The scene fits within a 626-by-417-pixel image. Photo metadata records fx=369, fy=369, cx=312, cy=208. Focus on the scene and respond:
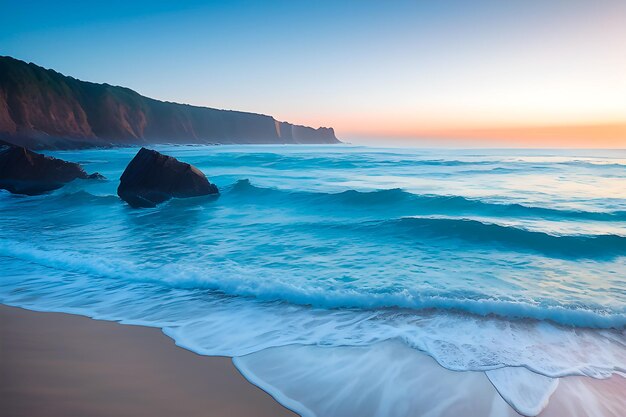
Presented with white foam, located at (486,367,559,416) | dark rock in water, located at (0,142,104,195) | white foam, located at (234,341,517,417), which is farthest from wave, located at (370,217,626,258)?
dark rock in water, located at (0,142,104,195)

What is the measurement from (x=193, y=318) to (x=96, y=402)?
5.54 feet

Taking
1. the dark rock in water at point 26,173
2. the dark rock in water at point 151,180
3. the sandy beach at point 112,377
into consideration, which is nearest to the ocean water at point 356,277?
the sandy beach at point 112,377

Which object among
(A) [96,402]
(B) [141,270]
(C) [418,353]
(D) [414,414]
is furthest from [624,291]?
(B) [141,270]

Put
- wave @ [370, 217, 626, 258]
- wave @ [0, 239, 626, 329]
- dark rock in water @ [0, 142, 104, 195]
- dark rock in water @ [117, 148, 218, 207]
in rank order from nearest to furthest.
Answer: wave @ [0, 239, 626, 329] < wave @ [370, 217, 626, 258] < dark rock in water @ [117, 148, 218, 207] < dark rock in water @ [0, 142, 104, 195]

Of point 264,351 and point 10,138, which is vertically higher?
point 10,138

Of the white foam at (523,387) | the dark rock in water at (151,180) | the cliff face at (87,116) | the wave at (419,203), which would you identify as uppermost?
the cliff face at (87,116)

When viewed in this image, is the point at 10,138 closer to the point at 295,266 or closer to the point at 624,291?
the point at 295,266

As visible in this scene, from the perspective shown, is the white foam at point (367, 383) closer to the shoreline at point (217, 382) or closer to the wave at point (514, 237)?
the shoreline at point (217, 382)

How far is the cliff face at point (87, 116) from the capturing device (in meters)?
51.1

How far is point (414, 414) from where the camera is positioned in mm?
2729

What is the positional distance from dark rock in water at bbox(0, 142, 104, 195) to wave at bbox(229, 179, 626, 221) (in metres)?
8.72

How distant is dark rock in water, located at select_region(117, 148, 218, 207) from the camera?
13.4 meters

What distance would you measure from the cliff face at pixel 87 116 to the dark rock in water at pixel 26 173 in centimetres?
3655

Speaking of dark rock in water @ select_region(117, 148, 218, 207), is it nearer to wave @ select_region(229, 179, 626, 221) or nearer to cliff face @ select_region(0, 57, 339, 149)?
wave @ select_region(229, 179, 626, 221)
